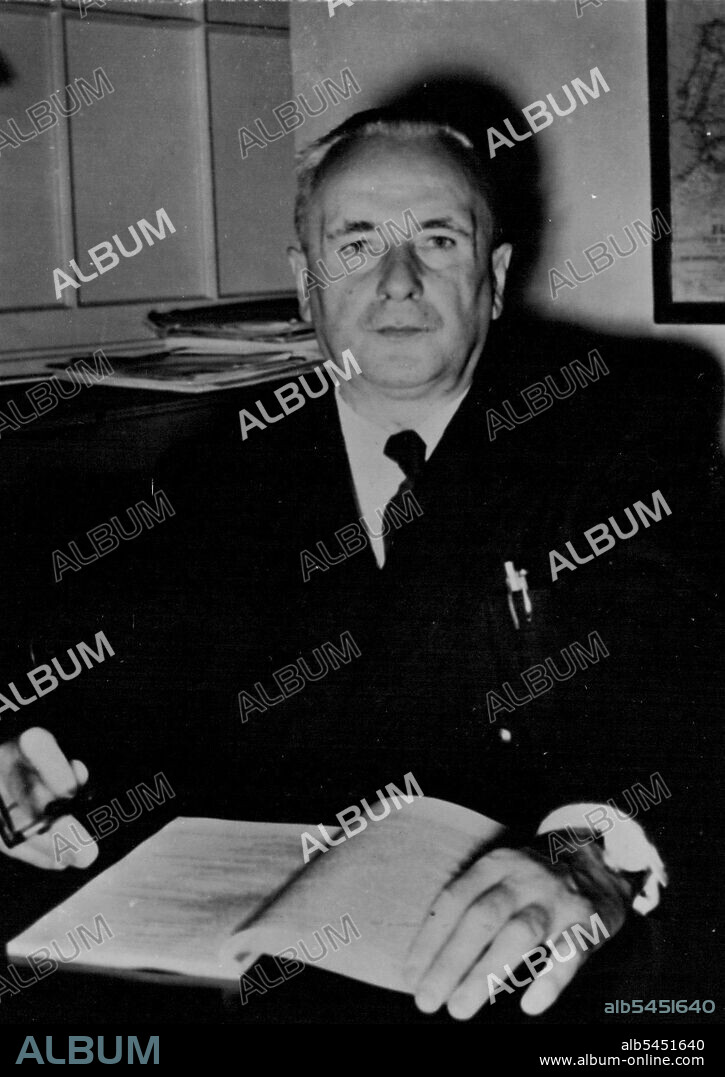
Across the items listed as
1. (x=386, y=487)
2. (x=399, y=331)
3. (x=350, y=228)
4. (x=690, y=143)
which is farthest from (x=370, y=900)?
(x=690, y=143)

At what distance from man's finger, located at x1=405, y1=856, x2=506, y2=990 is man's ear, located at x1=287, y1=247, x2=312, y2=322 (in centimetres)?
63

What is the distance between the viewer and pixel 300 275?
127 centimetres

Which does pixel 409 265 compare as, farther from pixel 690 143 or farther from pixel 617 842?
pixel 617 842

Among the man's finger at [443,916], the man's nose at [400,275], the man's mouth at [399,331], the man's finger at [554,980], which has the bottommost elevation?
the man's finger at [554,980]

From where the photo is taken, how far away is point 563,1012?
1.24 m

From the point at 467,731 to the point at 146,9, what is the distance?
867 millimetres

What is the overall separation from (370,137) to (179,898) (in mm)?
838

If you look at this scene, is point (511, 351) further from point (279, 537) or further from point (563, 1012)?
point (563, 1012)

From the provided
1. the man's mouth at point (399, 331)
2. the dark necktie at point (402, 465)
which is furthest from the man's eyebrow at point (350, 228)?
the dark necktie at point (402, 465)

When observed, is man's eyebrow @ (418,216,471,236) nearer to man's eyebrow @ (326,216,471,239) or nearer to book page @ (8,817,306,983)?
man's eyebrow @ (326,216,471,239)

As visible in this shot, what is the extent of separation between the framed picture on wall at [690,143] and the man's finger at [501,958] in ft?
2.20

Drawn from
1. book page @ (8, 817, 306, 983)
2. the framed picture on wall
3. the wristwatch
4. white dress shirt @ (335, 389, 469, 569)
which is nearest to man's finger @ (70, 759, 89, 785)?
book page @ (8, 817, 306, 983)

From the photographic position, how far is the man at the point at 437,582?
1.23 m

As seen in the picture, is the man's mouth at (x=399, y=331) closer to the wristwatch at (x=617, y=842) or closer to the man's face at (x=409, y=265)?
the man's face at (x=409, y=265)
